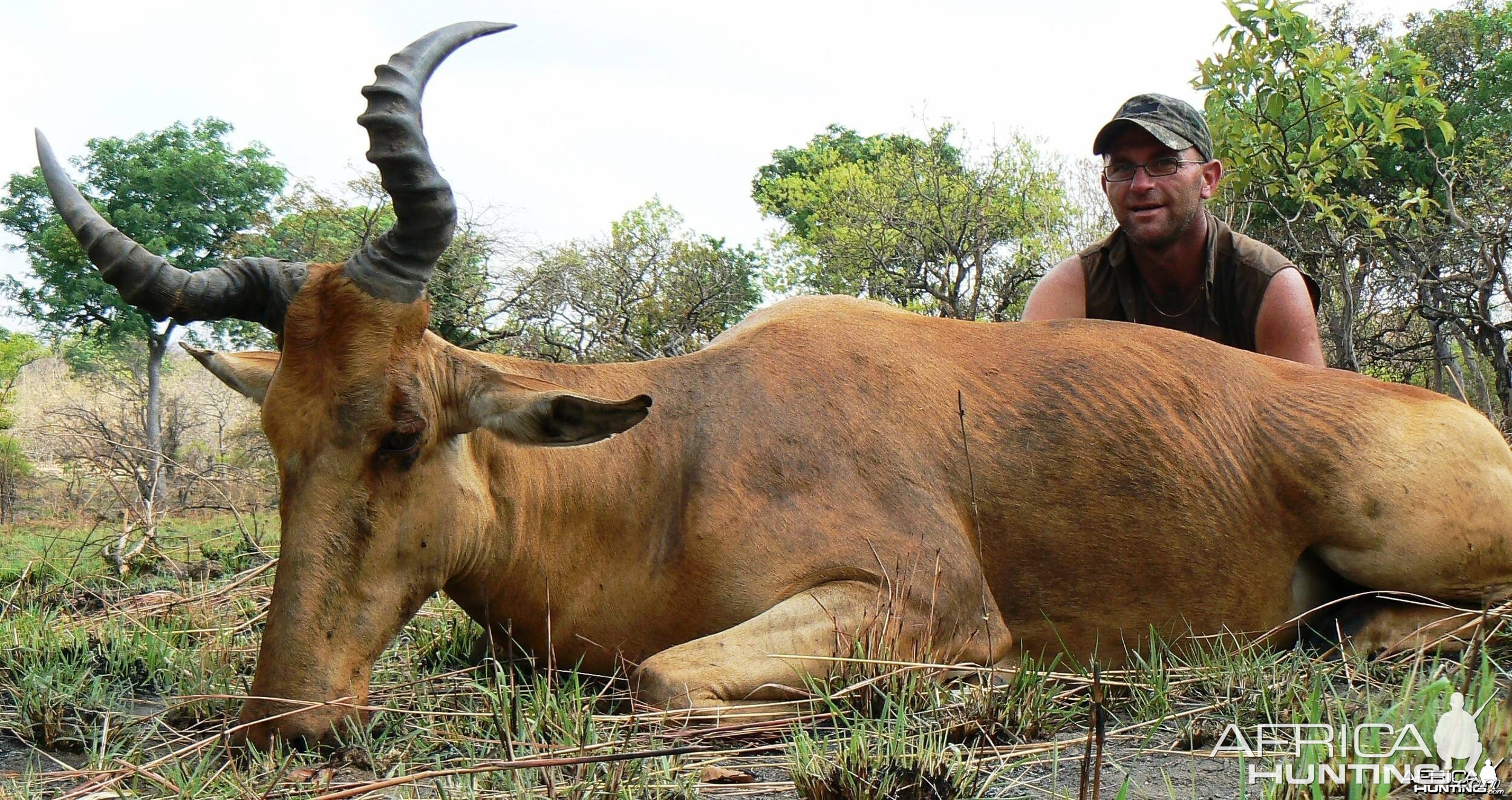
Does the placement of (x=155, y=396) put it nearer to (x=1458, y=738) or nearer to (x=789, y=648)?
(x=789, y=648)

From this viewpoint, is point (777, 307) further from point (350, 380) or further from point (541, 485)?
point (350, 380)

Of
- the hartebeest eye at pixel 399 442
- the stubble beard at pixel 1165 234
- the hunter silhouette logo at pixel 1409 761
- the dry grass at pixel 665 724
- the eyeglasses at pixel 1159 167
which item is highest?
the eyeglasses at pixel 1159 167

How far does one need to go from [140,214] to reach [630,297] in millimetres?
14056

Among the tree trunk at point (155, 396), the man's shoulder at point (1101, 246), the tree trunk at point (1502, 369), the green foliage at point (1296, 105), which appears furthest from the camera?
the tree trunk at point (155, 396)

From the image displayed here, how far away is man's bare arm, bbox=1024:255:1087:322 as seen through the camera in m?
7.49

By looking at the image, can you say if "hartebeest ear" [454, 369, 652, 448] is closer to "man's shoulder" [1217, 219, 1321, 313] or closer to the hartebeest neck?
the hartebeest neck

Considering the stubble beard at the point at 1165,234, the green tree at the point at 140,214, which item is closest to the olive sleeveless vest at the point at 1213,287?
the stubble beard at the point at 1165,234

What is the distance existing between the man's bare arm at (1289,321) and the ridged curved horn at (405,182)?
15.6ft

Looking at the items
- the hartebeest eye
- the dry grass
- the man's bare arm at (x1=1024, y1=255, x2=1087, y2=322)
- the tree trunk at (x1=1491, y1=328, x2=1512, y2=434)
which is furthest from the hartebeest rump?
the tree trunk at (x1=1491, y1=328, x2=1512, y2=434)

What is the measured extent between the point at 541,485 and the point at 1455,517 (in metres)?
3.78

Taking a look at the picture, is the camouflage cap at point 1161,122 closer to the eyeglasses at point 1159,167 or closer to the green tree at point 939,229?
the eyeglasses at point 1159,167

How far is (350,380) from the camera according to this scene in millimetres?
3852

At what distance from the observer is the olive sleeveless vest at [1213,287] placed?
691 centimetres

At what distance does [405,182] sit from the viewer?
3957 mm
